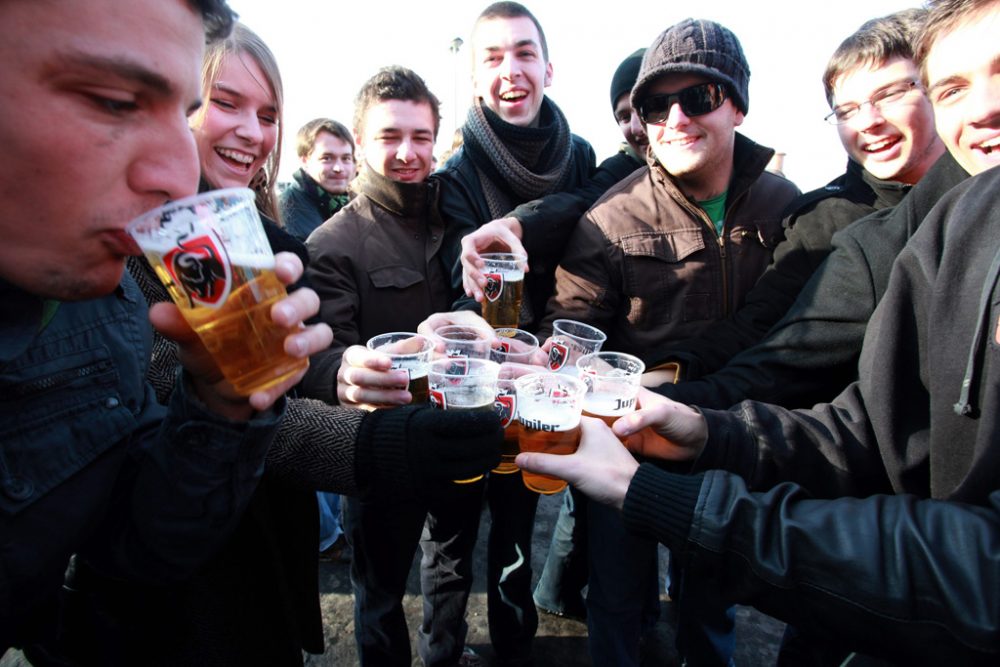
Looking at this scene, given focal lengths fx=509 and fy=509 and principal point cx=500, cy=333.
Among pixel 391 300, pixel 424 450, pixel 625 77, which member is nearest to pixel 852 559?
pixel 424 450

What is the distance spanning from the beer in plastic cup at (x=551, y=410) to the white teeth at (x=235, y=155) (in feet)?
5.58

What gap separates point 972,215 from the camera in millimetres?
1422

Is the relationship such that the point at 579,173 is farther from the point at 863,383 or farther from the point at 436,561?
the point at 436,561

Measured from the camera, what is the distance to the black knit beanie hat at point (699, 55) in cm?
253

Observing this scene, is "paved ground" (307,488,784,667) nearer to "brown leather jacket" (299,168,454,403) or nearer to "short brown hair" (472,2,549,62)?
"brown leather jacket" (299,168,454,403)

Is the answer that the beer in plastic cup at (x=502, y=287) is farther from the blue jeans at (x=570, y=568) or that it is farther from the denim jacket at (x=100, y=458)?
the blue jeans at (x=570, y=568)

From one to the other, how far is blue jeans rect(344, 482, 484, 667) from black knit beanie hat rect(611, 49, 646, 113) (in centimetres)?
321

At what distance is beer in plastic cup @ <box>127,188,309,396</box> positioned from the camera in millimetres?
1099

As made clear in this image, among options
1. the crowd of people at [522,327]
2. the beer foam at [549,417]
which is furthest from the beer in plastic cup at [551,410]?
the crowd of people at [522,327]

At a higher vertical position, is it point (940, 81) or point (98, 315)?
point (940, 81)

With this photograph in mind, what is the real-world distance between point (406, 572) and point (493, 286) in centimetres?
153

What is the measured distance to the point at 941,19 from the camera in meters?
1.74

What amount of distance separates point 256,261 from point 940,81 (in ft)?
7.43

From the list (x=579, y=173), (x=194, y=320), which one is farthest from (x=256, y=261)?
(x=579, y=173)
